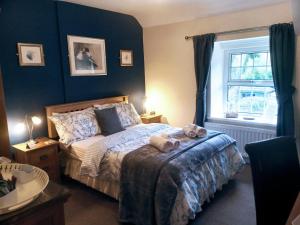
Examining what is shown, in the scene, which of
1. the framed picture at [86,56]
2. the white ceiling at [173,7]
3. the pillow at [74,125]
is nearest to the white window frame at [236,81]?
the white ceiling at [173,7]

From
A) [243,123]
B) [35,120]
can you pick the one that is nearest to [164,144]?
[35,120]

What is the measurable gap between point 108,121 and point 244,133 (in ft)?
6.42

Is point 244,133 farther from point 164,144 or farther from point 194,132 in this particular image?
point 164,144

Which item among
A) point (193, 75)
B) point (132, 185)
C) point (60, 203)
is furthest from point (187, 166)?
point (193, 75)

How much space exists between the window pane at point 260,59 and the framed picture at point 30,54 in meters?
3.00

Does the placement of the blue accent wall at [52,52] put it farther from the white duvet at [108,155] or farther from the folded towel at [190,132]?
the folded towel at [190,132]

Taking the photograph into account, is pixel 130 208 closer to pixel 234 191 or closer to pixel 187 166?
pixel 187 166

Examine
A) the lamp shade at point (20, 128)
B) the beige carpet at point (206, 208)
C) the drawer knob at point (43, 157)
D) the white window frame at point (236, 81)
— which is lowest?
the beige carpet at point (206, 208)

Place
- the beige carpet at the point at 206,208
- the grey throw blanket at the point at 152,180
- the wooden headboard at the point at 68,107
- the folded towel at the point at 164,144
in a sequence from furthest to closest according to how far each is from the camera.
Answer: the wooden headboard at the point at 68,107, the folded towel at the point at 164,144, the beige carpet at the point at 206,208, the grey throw blanket at the point at 152,180

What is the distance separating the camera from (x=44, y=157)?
9.29ft

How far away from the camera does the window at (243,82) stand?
357cm

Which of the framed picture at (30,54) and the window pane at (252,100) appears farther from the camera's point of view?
the window pane at (252,100)

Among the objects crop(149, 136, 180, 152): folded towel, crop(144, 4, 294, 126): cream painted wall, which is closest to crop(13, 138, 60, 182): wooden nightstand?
crop(149, 136, 180, 152): folded towel

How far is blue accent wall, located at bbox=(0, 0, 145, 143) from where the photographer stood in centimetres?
287
